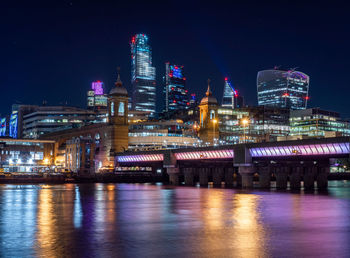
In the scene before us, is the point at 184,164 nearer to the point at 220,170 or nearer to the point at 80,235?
the point at 220,170

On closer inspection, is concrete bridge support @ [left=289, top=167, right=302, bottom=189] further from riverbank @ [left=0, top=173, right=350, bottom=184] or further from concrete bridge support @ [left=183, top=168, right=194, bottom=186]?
riverbank @ [left=0, top=173, right=350, bottom=184]

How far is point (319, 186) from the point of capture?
422 ft

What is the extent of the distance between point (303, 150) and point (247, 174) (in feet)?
61.9

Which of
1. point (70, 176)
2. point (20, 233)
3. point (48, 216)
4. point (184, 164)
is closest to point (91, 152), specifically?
→ point (70, 176)

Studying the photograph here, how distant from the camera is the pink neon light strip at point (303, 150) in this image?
94456 millimetres

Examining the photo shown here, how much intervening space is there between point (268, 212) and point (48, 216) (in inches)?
949

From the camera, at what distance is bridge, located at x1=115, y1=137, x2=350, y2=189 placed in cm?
9969

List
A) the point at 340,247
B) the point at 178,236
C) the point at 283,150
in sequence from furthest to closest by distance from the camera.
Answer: the point at 283,150 < the point at 178,236 < the point at 340,247

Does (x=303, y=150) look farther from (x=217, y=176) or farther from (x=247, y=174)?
(x=217, y=176)

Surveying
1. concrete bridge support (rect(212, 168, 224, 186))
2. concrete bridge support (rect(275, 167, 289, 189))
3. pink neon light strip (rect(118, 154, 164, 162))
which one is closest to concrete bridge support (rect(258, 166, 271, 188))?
concrete bridge support (rect(275, 167, 289, 189))

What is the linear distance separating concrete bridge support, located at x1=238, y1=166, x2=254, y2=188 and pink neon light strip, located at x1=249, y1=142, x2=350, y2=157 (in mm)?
3796

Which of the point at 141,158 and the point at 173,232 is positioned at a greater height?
the point at 141,158

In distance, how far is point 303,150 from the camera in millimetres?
102375

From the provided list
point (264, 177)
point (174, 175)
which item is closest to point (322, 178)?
point (264, 177)
